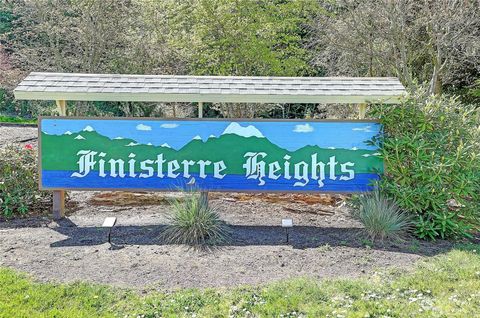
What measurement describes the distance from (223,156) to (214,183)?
0.40m

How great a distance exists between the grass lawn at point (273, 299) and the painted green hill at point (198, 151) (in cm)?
221

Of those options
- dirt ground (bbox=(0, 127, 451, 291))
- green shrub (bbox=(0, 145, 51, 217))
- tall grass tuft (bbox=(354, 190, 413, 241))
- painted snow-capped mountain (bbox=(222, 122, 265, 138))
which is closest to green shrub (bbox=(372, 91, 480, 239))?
tall grass tuft (bbox=(354, 190, 413, 241))

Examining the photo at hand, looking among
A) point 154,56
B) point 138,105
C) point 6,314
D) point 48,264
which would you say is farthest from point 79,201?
point 138,105

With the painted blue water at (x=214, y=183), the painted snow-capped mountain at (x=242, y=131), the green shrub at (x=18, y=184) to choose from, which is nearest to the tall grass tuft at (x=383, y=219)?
the painted blue water at (x=214, y=183)

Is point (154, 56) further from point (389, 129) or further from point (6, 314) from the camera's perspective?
point (6, 314)

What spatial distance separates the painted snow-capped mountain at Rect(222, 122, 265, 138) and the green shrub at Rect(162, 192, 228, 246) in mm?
1203

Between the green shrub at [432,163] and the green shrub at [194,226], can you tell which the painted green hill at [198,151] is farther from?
the green shrub at [194,226]

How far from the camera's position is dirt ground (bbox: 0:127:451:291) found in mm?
4301

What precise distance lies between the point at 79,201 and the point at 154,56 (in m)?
7.61

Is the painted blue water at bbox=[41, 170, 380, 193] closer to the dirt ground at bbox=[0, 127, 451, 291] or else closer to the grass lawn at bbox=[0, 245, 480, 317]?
the dirt ground at bbox=[0, 127, 451, 291]

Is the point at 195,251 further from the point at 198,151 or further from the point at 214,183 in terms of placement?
the point at 198,151

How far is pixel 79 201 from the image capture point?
23.3ft

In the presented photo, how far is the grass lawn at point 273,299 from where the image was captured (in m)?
3.56

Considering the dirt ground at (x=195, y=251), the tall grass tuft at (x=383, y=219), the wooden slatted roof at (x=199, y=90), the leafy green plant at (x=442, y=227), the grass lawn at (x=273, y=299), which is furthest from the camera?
the wooden slatted roof at (x=199, y=90)
